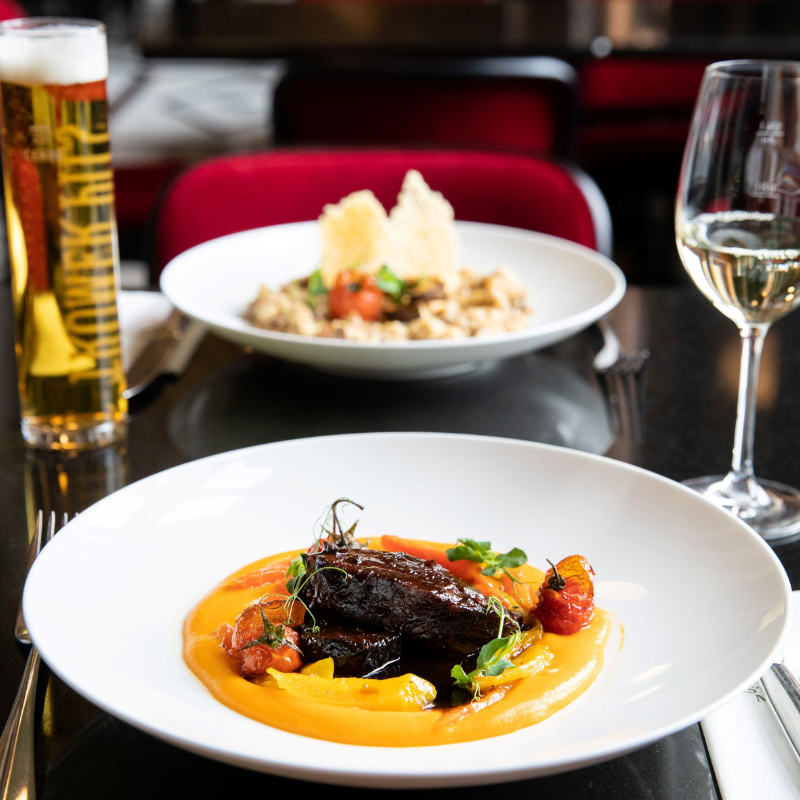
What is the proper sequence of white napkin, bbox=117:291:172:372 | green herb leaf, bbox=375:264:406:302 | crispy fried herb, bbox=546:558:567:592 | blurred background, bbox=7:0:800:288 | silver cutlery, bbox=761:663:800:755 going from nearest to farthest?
silver cutlery, bbox=761:663:800:755 → crispy fried herb, bbox=546:558:567:592 → white napkin, bbox=117:291:172:372 → green herb leaf, bbox=375:264:406:302 → blurred background, bbox=7:0:800:288

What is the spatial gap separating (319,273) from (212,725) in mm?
1194

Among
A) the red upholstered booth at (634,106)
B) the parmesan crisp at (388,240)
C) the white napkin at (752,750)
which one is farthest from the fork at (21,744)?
the red upholstered booth at (634,106)

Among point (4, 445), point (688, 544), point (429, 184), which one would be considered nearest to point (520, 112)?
point (429, 184)

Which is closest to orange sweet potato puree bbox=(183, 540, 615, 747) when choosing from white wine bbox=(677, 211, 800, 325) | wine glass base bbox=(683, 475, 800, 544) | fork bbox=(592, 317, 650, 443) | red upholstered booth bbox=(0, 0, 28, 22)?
wine glass base bbox=(683, 475, 800, 544)

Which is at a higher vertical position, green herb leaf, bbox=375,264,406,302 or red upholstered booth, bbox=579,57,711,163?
red upholstered booth, bbox=579,57,711,163

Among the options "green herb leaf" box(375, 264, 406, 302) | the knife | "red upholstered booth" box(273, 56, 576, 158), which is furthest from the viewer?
"red upholstered booth" box(273, 56, 576, 158)

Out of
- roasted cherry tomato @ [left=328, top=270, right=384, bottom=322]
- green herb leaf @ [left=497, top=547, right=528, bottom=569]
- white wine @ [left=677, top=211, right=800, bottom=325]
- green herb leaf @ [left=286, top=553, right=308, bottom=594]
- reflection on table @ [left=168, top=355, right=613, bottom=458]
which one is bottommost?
reflection on table @ [left=168, top=355, right=613, bottom=458]

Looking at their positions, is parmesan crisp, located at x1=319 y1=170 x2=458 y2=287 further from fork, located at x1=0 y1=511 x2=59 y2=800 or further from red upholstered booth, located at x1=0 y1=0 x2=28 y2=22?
red upholstered booth, located at x1=0 y1=0 x2=28 y2=22

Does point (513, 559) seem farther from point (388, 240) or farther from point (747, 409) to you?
point (388, 240)

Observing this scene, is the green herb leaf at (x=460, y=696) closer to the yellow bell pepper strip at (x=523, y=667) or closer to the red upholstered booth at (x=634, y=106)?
the yellow bell pepper strip at (x=523, y=667)

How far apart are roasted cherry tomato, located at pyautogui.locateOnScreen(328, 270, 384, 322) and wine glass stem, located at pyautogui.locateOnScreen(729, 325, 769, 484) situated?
69cm

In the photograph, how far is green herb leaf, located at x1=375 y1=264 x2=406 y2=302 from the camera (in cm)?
170

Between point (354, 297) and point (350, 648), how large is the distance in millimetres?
955

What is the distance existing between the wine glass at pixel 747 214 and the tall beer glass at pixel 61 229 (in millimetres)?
690
